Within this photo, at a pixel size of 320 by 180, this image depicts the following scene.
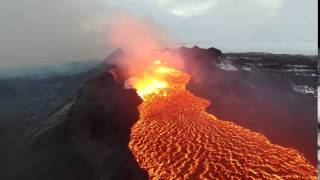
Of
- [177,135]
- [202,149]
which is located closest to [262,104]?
[177,135]

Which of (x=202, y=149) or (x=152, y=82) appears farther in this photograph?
(x=152, y=82)

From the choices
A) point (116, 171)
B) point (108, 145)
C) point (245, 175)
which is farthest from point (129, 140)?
point (245, 175)

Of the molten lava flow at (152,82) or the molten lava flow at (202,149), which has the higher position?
the molten lava flow at (152,82)

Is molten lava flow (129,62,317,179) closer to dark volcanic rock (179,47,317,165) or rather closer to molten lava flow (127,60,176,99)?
dark volcanic rock (179,47,317,165)

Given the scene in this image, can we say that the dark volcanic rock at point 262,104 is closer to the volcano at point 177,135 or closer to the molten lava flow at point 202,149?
the volcano at point 177,135

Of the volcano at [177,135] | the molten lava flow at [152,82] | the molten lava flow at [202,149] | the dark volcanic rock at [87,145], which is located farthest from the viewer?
the molten lava flow at [152,82]

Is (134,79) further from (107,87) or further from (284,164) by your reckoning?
(284,164)

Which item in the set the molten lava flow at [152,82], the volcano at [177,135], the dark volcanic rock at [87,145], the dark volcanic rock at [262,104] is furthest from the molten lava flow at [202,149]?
the molten lava flow at [152,82]

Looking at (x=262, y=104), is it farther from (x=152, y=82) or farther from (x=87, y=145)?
(x=87, y=145)

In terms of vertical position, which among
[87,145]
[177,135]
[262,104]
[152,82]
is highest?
[152,82]
